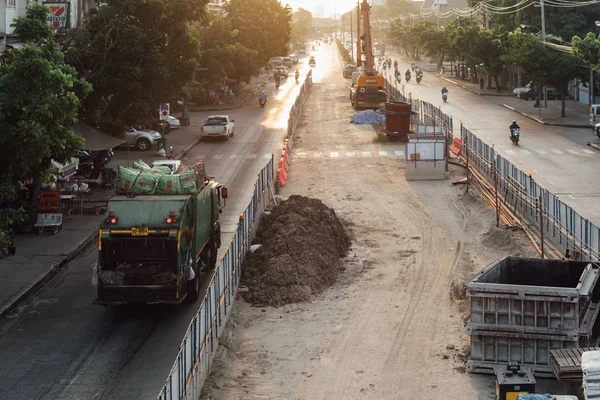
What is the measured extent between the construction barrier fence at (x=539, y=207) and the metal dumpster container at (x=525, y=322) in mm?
4430

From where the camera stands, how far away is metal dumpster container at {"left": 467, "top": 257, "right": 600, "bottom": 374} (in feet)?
57.0

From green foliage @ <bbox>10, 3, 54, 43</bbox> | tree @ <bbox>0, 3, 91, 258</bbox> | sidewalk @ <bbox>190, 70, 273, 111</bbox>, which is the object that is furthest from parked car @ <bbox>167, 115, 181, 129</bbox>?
tree @ <bbox>0, 3, 91, 258</bbox>

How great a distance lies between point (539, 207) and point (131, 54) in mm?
17413

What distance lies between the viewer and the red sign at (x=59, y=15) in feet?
119

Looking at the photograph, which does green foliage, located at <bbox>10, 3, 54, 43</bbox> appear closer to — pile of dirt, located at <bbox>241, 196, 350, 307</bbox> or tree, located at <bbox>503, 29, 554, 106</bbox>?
pile of dirt, located at <bbox>241, 196, 350, 307</bbox>

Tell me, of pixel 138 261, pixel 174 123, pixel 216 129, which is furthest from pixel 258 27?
pixel 138 261

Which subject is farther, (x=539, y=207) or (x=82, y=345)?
(x=539, y=207)

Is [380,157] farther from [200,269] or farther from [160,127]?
[200,269]

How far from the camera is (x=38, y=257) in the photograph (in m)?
27.2

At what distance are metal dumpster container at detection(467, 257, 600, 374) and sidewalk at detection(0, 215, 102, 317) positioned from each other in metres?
11.5

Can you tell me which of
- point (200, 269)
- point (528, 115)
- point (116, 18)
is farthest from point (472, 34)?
point (200, 269)

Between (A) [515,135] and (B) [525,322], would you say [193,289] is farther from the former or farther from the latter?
(A) [515,135]

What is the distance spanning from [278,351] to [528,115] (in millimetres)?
48974

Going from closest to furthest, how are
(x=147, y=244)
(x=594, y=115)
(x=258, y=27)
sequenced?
(x=147, y=244), (x=594, y=115), (x=258, y=27)
